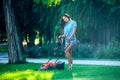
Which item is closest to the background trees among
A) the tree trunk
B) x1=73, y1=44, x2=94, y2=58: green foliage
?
x1=73, y1=44, x2=94, y2=58: green foliage

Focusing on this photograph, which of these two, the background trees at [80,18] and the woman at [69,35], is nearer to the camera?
the woman at [69,35]

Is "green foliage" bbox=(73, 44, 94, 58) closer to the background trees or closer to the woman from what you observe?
the background trees

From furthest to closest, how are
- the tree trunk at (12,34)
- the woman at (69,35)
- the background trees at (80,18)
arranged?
the background trees at (80,18), the tree trunk at (12,34), the woman at (69,35)

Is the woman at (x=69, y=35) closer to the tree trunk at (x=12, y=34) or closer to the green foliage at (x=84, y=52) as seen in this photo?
the tree trunk at (x=12, y=34)

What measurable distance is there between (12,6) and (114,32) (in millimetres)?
12570

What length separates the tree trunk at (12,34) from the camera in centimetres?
1582

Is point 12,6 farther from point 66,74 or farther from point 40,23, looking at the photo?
point 40,23

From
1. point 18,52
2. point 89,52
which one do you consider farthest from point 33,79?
point 89,52

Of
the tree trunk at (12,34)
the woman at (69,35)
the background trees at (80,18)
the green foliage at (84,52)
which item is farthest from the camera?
the background trees at (80,18)

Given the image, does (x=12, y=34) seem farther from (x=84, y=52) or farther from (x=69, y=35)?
(x=84, y=52)

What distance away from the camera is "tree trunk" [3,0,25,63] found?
15820 millimetres

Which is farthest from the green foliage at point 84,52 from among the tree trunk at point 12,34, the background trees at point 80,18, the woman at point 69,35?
the woman at point 69,35

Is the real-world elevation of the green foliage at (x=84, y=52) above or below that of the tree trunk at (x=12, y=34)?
below

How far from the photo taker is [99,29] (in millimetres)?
26891
